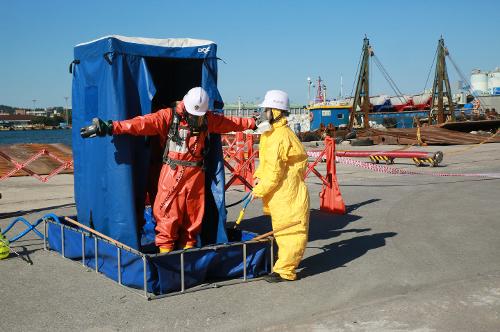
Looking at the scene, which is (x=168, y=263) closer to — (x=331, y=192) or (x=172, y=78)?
(x=172, y=78)

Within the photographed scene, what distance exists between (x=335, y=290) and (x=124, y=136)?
9.23 ft

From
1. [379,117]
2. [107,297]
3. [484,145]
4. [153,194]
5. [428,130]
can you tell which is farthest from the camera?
[379,117]

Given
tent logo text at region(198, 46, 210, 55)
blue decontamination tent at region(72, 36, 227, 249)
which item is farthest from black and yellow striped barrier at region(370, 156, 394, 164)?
tent logo text at region(198, 46, 210, 55)

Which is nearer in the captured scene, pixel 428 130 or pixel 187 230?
pixel 187 230

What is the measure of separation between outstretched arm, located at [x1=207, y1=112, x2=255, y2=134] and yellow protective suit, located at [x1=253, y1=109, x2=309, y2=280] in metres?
0.69

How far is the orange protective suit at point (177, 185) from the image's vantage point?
604 cm

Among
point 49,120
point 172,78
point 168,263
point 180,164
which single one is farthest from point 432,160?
point 49,120

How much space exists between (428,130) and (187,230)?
93.8ft

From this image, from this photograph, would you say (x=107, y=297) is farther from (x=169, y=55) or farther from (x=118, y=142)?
(x=169, y=55)

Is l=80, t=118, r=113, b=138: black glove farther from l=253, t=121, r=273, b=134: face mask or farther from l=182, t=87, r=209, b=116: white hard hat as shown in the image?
l=253, t=121, r=273, b=134: face mask

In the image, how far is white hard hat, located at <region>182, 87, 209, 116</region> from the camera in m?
5.92

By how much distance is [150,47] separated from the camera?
630 centimetres

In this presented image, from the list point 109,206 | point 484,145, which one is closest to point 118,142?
point 109,206

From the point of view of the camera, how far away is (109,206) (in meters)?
6.29
